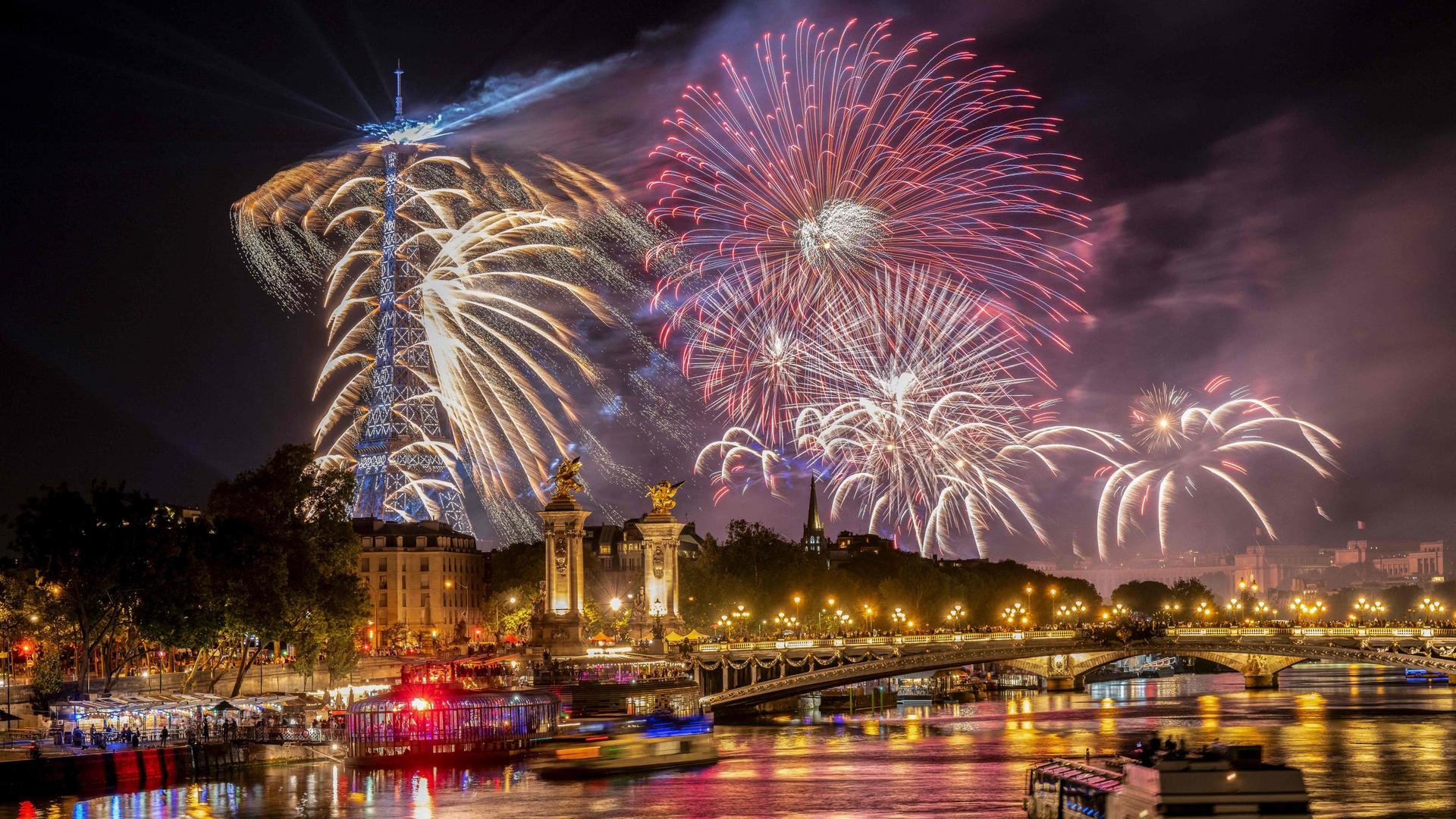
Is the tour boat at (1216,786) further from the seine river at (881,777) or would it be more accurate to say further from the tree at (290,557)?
the tree at (290,557)

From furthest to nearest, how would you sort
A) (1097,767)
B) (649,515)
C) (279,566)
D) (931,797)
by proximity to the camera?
(649,515)
(279,566)
(931,797)
(1097,767)

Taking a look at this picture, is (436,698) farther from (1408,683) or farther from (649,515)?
(1408,683)

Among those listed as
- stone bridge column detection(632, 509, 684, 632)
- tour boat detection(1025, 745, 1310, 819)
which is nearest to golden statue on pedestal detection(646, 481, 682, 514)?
stone bridge column detection(632, 509, 684, 632)

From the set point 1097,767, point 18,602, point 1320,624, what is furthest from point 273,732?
point 1320,624

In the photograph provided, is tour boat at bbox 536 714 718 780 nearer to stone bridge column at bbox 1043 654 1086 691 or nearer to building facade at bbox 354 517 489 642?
stone bridge column at bbox 1043 654 1086 691

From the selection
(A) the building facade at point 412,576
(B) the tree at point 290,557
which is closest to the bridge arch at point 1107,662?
(B) the tree at point 290,557
